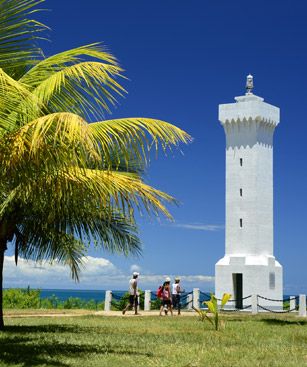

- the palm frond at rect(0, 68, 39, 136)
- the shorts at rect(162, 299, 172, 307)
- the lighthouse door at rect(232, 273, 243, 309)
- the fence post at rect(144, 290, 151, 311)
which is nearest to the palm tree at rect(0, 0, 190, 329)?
the palm frond at rect(0, 68, 39, 136)

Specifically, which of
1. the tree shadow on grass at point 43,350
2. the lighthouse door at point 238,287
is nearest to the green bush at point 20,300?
the lighthouse door at point 238,287

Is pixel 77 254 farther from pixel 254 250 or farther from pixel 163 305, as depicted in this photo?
pixel 254 250

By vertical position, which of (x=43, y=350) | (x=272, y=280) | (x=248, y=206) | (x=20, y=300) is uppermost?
(x=248, y=206)

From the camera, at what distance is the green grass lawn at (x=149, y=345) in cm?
1315

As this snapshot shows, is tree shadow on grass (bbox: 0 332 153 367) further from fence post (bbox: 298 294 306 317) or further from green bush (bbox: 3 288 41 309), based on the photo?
fence post (bbox: 298 294 306 317)

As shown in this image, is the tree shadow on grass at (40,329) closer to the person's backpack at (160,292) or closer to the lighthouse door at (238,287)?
the person's backpack at (160,292)

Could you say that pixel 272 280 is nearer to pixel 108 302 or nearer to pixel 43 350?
pixel 108 302

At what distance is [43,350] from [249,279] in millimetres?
A: 25888

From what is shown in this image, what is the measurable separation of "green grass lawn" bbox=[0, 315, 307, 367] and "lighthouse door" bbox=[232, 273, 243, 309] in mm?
17590

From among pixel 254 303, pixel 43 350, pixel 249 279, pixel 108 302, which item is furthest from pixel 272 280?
pixel 43 350

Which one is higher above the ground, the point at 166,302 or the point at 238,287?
the point at 238,287

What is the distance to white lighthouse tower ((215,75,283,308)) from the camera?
3922 cm

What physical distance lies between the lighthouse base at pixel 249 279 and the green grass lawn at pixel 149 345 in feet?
54.8

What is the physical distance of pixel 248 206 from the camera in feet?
131
